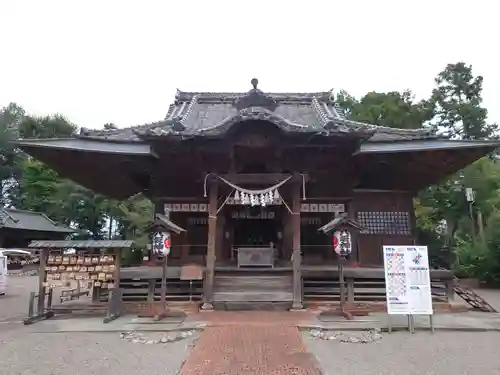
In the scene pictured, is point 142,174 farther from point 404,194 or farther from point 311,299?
point 404,194

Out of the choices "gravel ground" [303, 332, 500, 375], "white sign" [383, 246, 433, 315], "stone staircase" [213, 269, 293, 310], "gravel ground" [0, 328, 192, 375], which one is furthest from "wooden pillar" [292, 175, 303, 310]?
Result: "gravel ground" [0, 328, 192, 375]

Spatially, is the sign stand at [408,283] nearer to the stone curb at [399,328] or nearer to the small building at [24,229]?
the stone curb at [399,328]

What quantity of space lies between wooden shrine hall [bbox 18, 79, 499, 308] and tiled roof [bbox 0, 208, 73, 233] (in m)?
20.6

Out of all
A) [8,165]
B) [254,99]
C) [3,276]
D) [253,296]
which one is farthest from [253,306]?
[8,165]

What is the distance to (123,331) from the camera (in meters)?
7.77

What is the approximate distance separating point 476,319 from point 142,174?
10384 mm

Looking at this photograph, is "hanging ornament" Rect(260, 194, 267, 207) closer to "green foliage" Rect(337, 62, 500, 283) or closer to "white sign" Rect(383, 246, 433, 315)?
"white sign" Rect(383, 246, 433, 315)

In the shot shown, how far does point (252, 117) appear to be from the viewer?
9.78 meters

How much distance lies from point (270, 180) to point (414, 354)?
6011 mm

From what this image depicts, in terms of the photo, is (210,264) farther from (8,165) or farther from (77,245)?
(8,165)

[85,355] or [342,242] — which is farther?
[342,242]

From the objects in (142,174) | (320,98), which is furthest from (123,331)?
(320,98)

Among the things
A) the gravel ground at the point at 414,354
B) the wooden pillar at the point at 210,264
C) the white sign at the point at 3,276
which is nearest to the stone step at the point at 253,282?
Result: the wooden pillar at the point at 210,264

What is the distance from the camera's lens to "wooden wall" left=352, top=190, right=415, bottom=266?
1273 centimetres
